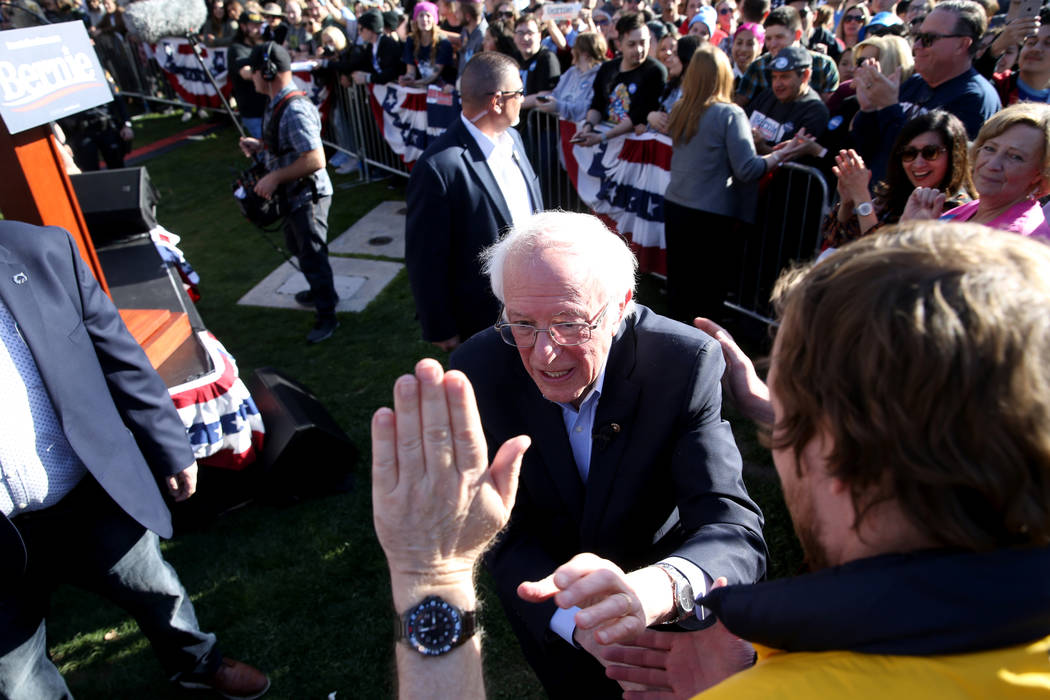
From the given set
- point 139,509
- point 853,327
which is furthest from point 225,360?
point 853,327

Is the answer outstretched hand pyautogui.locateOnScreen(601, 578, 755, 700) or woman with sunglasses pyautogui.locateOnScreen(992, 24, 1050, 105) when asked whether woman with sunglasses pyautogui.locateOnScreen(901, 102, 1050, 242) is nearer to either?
woman with sunglasses pyautogui.locateOnScreen(992, 24, 1050, 105)

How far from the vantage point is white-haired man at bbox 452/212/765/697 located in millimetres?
1783

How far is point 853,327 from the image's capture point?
864 millimetres

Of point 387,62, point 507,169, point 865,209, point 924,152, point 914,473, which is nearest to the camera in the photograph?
point 914,473

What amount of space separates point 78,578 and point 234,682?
0.80 meters

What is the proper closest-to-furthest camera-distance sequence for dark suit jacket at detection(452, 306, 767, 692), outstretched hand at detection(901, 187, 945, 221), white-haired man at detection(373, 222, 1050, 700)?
white-haired man at detection(373, 222, 1050, 700) < dark suit jacket at detection(452, 306, 767, 692) < outstretched hand at detection(901, 187, 945, 221)

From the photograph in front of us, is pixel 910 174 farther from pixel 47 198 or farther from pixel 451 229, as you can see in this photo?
pixel 47 198

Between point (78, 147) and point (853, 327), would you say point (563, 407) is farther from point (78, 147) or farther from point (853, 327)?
point (78, 147)

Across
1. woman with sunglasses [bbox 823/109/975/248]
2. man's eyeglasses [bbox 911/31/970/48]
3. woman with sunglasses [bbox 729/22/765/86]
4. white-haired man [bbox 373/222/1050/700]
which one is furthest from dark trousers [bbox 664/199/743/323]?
white-haired man [bbox 373/222/1050/700]

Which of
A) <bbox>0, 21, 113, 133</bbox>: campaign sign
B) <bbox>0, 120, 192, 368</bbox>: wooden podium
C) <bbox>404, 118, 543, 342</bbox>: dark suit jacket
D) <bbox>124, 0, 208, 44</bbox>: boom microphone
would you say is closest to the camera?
<bbox>0, 21, 113, 133</bbox>: campaign sign

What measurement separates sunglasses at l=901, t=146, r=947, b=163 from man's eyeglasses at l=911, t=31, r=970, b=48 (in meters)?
1.10

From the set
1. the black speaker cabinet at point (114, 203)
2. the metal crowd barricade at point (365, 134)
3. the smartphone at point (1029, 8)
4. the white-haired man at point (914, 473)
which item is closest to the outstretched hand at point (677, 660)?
the white-haired man at point (914, 473)

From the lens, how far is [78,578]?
7.88 feet

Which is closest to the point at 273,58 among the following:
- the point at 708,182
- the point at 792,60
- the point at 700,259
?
the point at 708,182
